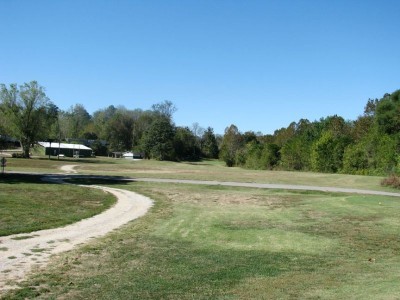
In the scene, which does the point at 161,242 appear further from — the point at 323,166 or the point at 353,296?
the point at 323,166

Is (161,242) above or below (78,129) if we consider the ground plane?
below

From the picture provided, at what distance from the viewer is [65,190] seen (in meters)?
24.8

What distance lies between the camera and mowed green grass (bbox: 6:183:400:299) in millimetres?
7668

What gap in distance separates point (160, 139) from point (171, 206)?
3453 inches

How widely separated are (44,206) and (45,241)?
6935 mm

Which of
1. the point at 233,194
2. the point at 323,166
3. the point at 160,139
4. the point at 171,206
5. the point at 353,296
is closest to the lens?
the point at 353,296

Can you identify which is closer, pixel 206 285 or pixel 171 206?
pixel 206 285

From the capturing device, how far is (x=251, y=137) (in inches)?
4326

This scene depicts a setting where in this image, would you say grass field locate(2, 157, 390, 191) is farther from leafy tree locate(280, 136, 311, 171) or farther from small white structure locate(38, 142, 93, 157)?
small white structure locate(38, 142, 93, 157)

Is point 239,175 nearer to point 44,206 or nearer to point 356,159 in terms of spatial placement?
point 356,159

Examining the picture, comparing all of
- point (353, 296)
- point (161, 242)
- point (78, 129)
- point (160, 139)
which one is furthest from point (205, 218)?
point (78, 129)

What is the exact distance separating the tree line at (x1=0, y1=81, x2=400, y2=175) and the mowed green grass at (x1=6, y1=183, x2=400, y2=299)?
110 feet

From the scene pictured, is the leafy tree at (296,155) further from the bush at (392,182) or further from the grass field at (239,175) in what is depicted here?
the bush at (392,182)

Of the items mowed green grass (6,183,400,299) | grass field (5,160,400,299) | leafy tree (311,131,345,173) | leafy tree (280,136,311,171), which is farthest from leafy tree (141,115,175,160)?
mowed green grass (6,183,400,299)
